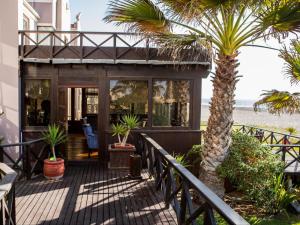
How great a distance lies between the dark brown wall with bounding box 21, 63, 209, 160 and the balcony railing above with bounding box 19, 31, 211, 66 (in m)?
0.28

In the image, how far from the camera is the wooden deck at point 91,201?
15.0 ft

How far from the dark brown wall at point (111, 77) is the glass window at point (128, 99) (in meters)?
0.15

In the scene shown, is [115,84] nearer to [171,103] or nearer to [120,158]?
[171,103]

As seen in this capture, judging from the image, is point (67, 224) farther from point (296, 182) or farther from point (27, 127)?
point (296, 182)

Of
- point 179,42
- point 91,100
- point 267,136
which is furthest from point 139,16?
point 91,100

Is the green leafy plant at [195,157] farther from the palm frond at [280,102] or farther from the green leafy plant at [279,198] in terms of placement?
the green leafy plant at [279,198]

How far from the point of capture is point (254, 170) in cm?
657

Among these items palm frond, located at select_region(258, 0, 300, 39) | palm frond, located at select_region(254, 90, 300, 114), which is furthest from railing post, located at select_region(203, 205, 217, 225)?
palm frond, located at select_region(254, 90, 300, 114)

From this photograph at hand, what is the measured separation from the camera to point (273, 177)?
22.6 ft

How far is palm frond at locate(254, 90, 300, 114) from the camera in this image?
7.23 m

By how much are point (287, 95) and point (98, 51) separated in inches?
189

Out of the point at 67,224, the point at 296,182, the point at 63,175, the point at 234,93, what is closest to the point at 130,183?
the point at 63,175

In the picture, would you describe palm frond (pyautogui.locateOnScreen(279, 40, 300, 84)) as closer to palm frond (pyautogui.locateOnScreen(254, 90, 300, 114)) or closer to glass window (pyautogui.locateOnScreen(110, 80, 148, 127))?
palm frond (pyautogui.locateOnScreen(254, 90, 300, 114))

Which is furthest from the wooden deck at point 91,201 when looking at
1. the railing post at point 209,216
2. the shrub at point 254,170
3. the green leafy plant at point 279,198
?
the green leafy plant at point 279,198
